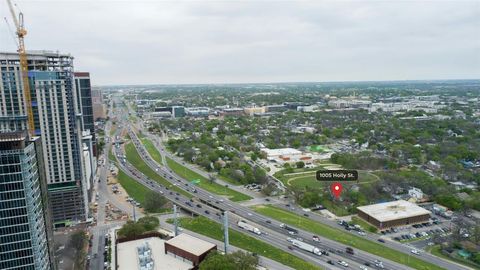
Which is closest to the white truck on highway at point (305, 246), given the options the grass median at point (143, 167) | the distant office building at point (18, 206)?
the grass median at point (143, 167)

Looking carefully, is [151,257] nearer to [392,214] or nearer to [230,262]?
[230,262]

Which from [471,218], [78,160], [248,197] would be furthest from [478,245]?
[78,160]

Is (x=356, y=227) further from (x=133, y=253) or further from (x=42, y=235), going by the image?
(x=42, y=235)

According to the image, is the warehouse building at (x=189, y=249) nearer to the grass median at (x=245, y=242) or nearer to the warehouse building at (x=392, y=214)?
the grass median at (x=245, y=242)

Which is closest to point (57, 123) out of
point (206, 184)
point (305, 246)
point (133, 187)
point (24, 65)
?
point (24, 65)

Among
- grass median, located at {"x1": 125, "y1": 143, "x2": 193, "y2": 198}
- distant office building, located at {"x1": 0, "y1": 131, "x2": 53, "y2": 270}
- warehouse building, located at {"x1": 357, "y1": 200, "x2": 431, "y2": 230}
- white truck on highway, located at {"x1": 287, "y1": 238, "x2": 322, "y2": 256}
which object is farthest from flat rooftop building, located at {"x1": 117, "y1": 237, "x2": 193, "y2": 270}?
warehouse building, located at {"x1": 357, "y1": 200, "x2": 431, "y2": 230}
